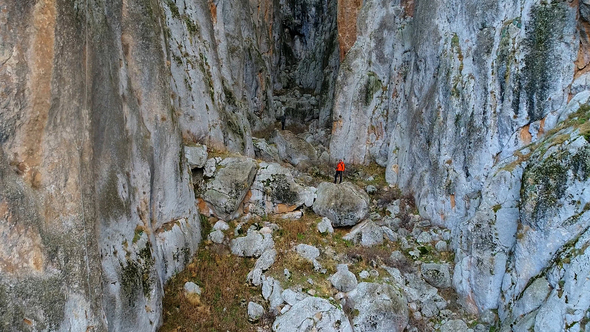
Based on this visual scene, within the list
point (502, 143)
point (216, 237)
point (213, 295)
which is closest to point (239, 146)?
point (216, 237)

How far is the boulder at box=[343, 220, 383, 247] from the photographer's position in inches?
561

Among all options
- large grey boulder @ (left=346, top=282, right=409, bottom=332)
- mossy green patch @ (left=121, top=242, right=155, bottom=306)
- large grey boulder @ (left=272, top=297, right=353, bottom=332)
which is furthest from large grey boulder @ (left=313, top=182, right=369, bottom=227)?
mossy green patch @ (left=121, top=242, right=155, bottom=306)

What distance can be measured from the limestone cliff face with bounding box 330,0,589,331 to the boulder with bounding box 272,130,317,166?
16.1 ft

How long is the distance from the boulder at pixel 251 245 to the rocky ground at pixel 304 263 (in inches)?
1.4

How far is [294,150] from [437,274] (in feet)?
40.9

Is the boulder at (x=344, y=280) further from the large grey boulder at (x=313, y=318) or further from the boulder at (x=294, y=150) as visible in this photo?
the boulder at (x=294, y=150)

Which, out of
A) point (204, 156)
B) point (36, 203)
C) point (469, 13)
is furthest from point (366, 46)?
point (36, 203)

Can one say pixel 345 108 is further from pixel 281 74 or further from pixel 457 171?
pixel 281 74

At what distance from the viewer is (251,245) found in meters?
13.1

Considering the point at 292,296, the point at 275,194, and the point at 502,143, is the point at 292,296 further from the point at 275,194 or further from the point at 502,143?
the point at 502,143

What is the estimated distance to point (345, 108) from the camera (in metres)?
22.8

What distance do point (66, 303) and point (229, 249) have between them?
6820mm

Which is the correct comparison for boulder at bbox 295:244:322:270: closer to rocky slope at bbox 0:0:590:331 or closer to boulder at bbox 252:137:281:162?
rocky slope at bbox 0:0:590:331

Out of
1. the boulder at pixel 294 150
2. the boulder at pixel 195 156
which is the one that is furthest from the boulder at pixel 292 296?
the boulder at pixel 294 150
